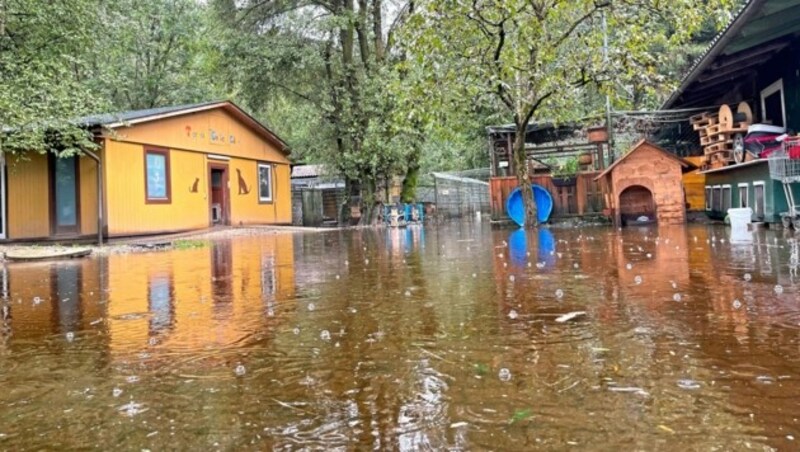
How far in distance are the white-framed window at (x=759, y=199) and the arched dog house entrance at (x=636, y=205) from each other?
257 cm

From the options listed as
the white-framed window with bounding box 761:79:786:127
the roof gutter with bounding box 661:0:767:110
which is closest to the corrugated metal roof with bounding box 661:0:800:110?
the roof gutter with bounding box 661:0:767:110


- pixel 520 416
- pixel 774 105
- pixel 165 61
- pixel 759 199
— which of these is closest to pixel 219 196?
pixel 165 61

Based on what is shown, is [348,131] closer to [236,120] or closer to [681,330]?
[236,120]

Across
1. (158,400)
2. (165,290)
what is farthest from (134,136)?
(158,400)

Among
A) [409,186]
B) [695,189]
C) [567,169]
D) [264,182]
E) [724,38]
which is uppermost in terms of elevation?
[724,38]

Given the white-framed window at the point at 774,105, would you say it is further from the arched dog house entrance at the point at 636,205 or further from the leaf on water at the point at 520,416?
the leaf on water at the point at 520,416

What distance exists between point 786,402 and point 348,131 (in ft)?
55.8

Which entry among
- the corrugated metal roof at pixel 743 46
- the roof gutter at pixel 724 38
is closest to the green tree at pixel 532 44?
the roof gutter at pixel 724 38

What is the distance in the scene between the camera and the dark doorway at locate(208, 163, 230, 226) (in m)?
16.8

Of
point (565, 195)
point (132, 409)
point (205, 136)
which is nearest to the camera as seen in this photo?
point (132, 409)

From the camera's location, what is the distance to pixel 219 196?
1719 centimetres

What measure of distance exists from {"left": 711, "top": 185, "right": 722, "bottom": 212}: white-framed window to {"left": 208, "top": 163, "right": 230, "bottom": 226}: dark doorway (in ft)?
41.2

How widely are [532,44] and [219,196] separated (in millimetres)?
11299

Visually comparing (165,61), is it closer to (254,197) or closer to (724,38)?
(254,197)
